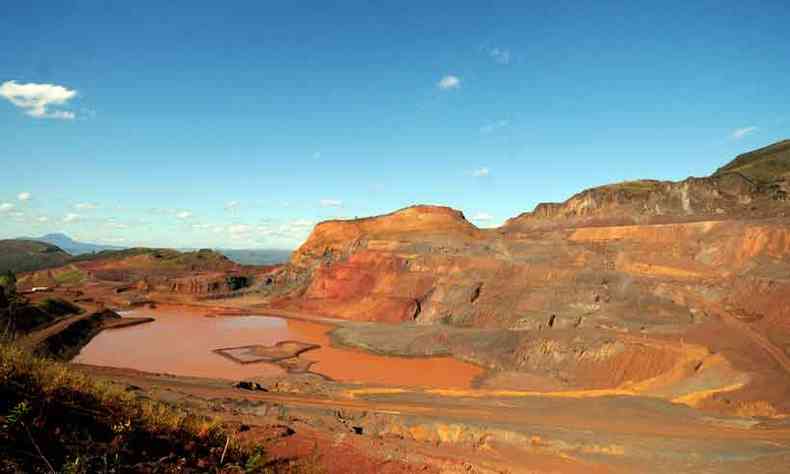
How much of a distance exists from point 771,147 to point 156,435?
112m

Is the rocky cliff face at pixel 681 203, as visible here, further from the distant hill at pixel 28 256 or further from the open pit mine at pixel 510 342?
the distant hill at pixel 28 256

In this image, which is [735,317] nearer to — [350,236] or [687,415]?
[687,415]

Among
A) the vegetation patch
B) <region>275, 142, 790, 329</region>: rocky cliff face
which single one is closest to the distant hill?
<region>275, 142, 790, 329</region>: rocky cliff face

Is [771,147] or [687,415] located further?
[771,147]

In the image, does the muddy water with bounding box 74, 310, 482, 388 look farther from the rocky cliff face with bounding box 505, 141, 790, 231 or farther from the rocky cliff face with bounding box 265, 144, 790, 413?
the rocky cliff face with bounding box 505, 141, 790, 231

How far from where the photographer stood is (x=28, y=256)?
436ft

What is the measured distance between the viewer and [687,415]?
18547 millimetres

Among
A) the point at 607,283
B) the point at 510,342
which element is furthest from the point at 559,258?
the point at 510,342

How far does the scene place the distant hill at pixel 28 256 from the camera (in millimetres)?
117050

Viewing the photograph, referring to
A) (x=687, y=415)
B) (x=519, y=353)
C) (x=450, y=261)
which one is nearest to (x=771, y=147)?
(x=450, y=261)

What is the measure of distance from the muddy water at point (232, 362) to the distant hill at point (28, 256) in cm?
8612

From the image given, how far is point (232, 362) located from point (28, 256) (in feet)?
434

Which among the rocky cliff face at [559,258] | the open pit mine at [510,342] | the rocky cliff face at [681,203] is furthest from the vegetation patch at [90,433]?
the rocky cliff face at [681,203]

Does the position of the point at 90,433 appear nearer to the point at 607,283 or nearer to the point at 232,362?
the point at 232,362
